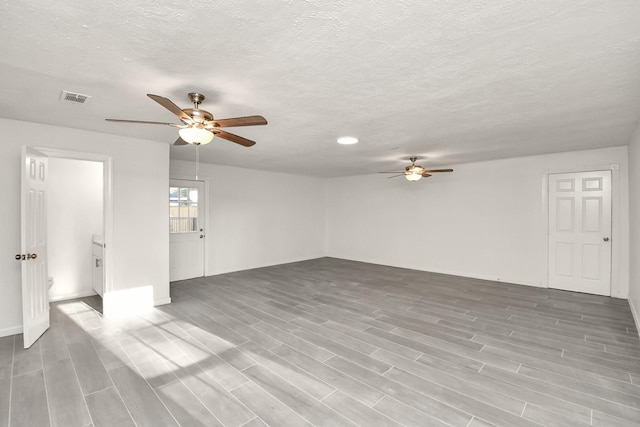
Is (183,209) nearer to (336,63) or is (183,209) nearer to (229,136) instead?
(229,136)

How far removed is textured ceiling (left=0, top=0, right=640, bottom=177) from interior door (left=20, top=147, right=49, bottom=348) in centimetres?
59

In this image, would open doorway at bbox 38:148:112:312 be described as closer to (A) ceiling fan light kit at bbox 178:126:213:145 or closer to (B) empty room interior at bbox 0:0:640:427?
(B) empty room interior at bbox 0:0:640:427

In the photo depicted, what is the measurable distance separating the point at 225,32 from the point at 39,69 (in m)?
1.47

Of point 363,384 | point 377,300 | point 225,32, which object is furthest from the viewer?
point 377,300

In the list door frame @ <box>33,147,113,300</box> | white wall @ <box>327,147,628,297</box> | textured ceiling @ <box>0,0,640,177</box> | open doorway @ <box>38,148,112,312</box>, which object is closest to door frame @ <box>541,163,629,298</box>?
white wall @ <box>327,147,628,297</box>

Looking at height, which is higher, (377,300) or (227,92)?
(227,92)

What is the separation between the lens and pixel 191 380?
239 centimetres

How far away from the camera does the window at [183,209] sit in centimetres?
572

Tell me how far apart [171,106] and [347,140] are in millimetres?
2465

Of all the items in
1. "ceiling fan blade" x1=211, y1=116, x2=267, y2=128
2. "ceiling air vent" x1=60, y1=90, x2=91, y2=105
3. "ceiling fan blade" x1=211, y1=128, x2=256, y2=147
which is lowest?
"ceiling fan blade" x1=211, y1=128, x2=256, y2=147

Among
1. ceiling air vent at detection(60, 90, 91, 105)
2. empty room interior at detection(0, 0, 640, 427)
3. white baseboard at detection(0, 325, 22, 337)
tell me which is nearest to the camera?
empty room interior at detection(0, 0, 640, 427)

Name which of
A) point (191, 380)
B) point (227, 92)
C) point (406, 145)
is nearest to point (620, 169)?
point (406, 145)

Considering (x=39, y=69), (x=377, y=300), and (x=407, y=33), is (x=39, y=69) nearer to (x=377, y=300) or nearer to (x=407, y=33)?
(x=407, y=33)

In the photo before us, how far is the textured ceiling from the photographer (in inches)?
57.4
